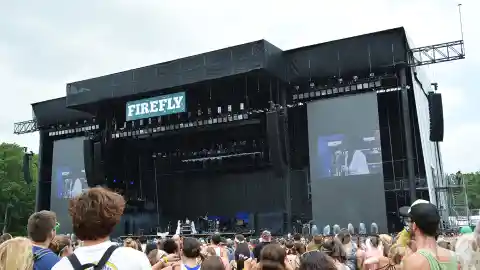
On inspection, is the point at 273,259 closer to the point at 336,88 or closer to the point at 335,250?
the point at 335,250

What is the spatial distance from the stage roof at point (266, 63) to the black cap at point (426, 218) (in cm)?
1432

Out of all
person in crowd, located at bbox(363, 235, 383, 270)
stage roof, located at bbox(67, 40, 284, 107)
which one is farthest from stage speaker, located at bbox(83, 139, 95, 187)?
person in crowd, located at bbox(363, 235, 383, 270)

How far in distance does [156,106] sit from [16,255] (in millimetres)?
16612

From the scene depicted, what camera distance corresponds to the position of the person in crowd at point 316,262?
2094mm

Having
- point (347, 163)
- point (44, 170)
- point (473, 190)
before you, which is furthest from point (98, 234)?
point (473, 190)

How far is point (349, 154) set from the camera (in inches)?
638

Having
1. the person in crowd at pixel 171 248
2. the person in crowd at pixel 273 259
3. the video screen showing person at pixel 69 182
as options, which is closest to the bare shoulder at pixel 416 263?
the person in crowd at pixel 273 259

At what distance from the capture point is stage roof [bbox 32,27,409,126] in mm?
16297

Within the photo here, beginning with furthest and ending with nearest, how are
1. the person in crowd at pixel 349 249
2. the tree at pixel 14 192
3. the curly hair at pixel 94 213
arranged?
1. the tree at pixel 14 192
2. the person in crowd at pixel 349 249
3. the curly hair at pixel 94 213

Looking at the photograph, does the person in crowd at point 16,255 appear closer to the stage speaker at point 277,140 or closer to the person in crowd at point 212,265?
the person in crowd at point 212,265

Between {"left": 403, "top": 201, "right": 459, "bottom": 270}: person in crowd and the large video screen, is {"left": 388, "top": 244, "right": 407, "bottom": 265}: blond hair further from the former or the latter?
the large video screen

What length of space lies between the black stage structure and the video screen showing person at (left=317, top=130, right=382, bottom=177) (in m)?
0.03

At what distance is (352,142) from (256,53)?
14.3ft

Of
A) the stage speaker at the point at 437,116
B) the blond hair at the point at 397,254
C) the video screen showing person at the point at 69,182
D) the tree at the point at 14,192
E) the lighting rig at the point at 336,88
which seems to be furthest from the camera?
the tree at the point at 14,192
